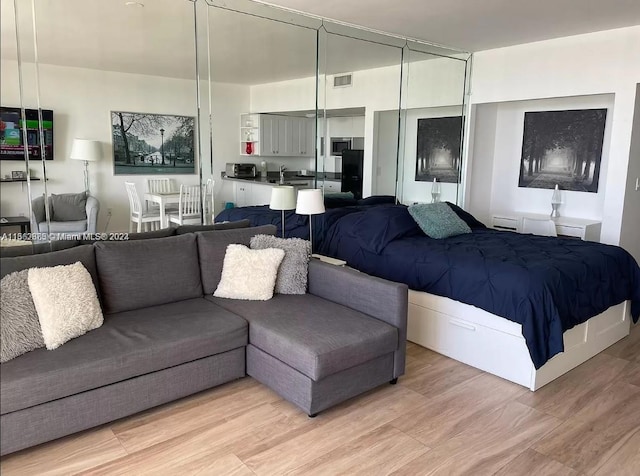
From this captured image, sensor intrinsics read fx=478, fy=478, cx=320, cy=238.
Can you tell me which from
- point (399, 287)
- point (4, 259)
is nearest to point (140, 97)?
point (4, 259)

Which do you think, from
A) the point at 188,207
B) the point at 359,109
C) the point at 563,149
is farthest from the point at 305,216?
the point at 563,149

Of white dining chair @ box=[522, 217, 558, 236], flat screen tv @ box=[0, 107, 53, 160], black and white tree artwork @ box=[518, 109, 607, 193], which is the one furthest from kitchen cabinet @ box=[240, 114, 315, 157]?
black and white tree artwork @ box=[518, 109, 607, 193]

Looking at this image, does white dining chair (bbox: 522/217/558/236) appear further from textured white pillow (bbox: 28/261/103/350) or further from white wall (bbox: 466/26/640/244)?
textured white pillow (bbox: 28/261/103/350)

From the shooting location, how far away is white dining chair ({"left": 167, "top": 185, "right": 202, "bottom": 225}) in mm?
3838

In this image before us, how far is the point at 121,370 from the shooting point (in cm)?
243

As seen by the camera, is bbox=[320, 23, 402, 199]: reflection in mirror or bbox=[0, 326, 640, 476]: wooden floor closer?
bbox=[0, 326, 640, 476]: wooden floor

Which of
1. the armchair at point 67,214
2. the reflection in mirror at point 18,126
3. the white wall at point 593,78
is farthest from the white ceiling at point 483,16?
the armchair at point 67,214

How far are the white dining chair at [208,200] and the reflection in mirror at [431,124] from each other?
2.50m

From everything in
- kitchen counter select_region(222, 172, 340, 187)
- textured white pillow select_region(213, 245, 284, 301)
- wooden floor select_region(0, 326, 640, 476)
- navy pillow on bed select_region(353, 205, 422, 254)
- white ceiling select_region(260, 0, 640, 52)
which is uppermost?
white ceiling select_region(260, 0, 640, 52)

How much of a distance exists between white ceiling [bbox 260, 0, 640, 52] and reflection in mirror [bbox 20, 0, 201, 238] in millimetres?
1081

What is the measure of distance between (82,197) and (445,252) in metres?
2.69

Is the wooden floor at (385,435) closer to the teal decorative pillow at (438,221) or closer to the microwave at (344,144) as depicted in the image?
the teal decorative pillow at (438,221)

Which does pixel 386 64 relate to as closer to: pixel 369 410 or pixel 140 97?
pixel 140 97

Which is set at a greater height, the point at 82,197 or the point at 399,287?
the point at 82,197
